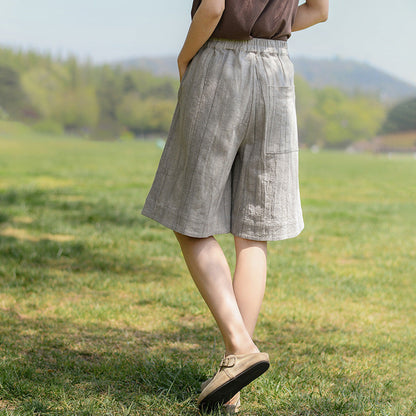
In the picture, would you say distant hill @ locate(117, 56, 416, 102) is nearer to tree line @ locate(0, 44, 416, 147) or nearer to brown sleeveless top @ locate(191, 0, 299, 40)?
tree line @ locate(0, 44, 416, 147)

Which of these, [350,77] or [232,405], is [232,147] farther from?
[350,77]

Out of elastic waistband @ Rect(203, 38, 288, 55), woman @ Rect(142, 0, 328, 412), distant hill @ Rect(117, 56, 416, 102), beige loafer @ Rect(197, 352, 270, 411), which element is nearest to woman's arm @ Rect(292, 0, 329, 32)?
woman @ Rect(142, 0, 328, 412)

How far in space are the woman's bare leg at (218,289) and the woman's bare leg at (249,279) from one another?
0.05 meters

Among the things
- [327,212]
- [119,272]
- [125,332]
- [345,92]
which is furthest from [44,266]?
[345,92]

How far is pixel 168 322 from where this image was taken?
10.1 ft

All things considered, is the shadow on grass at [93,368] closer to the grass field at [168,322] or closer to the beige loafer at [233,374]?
the grass field at [168,322]

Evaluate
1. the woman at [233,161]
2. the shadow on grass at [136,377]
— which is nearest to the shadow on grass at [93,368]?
the shadow on grass at [136,377]

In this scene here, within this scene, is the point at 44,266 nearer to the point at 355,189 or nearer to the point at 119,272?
the point at 119,272

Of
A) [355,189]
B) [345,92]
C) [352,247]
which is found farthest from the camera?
[345,92]

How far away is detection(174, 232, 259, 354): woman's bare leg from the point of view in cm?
195

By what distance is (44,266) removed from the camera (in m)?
4.02

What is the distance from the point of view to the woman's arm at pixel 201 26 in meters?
1.86

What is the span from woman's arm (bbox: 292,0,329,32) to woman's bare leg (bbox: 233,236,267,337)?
2.72 feet

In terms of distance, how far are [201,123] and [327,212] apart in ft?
19.5
